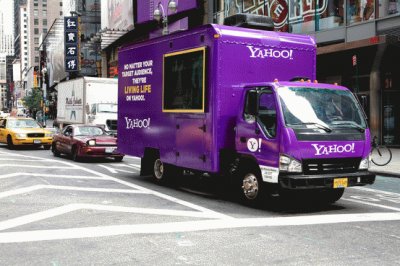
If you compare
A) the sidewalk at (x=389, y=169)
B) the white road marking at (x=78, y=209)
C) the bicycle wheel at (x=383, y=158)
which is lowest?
the sidewalk at (x=389, y=169)

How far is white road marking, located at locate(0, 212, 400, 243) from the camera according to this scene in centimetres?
682

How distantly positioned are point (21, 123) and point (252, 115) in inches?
760

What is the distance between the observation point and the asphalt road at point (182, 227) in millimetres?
5871

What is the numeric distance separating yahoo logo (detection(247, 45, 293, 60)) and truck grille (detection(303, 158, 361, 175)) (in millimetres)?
2628

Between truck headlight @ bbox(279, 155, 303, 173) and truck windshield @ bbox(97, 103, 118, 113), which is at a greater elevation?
truck windshield @ bbox(97, 103, 118, 113)

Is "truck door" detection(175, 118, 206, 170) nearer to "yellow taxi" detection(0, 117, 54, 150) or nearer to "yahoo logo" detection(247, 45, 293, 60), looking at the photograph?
"yahoo logo" detection(247, 45, 293, 60)

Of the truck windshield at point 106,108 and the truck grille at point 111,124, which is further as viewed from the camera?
the truck windshield at point 106,108

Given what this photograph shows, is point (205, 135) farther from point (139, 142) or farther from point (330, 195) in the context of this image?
point (139, 142)

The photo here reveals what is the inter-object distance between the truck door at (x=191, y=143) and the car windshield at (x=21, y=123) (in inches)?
647

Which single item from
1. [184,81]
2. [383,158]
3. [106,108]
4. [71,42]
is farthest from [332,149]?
[71,42]

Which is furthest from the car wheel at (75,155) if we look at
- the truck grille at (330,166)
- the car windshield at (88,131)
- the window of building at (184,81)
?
the truck grille at (330,166)

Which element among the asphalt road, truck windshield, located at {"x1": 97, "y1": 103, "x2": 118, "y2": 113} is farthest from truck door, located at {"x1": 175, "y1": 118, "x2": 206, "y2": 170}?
truck windshield, located at {"x1": 97, "y1": 103, "x2": 118, "y2": 113}

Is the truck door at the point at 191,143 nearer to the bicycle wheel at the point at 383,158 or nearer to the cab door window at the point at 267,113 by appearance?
the cab door window at the point at 267,113

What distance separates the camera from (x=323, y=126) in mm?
8602
